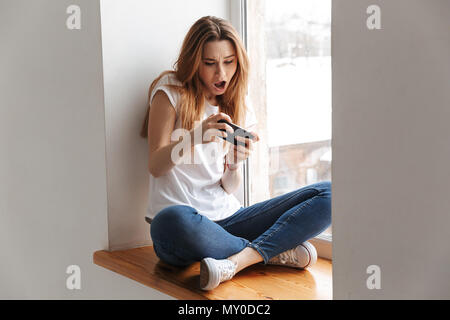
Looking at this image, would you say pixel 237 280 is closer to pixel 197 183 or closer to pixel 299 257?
pixel 299 257

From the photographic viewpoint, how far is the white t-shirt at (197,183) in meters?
1.31

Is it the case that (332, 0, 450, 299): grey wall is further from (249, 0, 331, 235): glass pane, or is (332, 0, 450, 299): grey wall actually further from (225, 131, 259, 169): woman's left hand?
(249, 0, 331, 235): glass pane

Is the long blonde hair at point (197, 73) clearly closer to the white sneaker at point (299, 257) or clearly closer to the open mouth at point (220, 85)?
the open mouth at point (220, 85)

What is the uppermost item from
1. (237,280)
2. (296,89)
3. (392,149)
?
(296,89)

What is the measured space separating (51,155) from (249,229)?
2.25 feet

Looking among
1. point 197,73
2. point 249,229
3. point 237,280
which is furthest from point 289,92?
point 237,280

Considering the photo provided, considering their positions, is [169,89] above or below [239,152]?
above

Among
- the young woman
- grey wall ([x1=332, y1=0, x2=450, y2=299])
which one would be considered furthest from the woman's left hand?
grey wall ([x1=332, y1=0, x2=450, y2=299])

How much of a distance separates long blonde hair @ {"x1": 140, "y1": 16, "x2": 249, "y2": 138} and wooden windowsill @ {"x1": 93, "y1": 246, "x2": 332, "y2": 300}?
1.21ft

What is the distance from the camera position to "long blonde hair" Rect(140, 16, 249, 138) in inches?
50.2

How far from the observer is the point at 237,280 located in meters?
1.14

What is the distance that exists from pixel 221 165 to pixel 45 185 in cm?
60

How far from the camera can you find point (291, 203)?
49.4 inches

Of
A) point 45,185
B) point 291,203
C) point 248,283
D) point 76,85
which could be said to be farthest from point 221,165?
point 45,185
